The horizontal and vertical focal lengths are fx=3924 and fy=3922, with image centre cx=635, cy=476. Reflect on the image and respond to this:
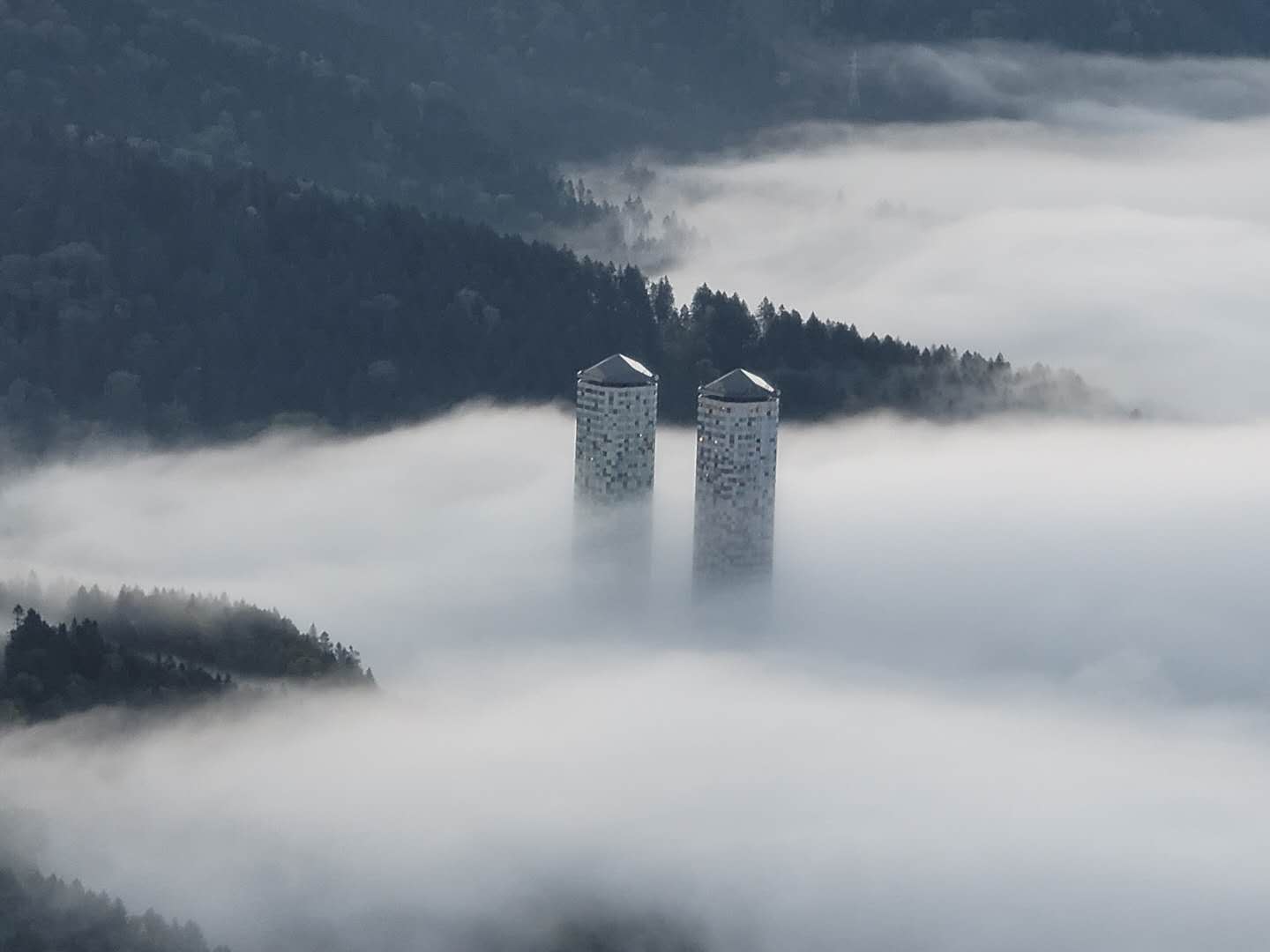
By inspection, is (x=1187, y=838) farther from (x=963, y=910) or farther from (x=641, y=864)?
(x=641, y=864)

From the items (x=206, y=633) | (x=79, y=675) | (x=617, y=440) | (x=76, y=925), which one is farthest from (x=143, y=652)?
(x=617, y=440)

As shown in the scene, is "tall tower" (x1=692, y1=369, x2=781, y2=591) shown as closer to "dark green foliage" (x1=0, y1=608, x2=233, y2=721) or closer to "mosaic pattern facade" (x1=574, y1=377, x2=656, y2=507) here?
"mosaic pattern facade" (x1=574, y1=377, x2=656, y2=507)

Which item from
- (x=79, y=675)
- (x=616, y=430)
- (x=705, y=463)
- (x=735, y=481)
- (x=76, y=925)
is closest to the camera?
(x=76, y=925)

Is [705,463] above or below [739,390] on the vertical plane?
below

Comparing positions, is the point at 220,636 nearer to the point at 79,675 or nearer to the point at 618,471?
the point at 79,675

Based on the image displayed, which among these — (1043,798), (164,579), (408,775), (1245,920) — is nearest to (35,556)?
(164,579)

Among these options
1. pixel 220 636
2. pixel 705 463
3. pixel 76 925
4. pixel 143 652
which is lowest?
pixel 76 925

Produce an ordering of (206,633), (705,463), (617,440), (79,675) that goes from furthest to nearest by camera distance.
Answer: (617,440) < (705,463) < (206,633) < (79,675)
